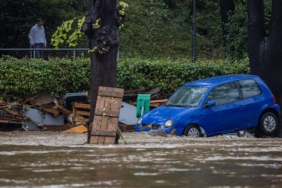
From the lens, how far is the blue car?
1977 centimetres

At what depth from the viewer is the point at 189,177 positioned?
10539mm

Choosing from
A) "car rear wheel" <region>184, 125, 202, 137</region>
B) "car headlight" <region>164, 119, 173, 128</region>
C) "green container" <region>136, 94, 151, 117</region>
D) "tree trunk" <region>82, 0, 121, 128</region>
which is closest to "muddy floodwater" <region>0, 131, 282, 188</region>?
"tree trunk" <region>82, 0, 121, 128</region>

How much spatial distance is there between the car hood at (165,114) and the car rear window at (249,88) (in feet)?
6.29

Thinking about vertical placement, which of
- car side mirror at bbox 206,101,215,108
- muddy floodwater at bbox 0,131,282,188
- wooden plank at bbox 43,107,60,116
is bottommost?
wooden plank at bbox 43,107,60,116

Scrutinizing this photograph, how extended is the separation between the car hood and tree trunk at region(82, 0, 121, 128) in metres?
3.61

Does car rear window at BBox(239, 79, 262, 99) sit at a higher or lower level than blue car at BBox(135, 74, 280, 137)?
higher

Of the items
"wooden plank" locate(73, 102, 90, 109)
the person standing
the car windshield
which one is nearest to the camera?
the car windshield

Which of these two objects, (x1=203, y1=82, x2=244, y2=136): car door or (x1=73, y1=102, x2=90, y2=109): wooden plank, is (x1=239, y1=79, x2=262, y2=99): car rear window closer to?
(x1=203, y1=82, x2=244, y2=136): car door

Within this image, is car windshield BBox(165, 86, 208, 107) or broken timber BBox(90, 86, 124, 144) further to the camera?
car windshield BBox(165, 86, 208, 107)

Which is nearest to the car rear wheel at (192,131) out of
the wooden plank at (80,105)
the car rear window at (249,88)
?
the car rear window at (249,88)

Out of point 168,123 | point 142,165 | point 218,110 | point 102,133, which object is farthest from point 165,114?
point 142,165

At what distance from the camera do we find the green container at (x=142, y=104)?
23.5 meters

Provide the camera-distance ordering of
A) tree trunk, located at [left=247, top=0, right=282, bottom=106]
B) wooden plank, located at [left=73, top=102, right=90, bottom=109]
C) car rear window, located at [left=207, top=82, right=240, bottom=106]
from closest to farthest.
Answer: car rear window, located at [left=207, top=82, right=240, bottom=106]
tree trunk, located at [left=247, top=0, right=282, bottom=106]
wooden plank, located at [left=73, top=102, right=90, bottom=109]

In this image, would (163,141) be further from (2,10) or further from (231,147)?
(2,10)
